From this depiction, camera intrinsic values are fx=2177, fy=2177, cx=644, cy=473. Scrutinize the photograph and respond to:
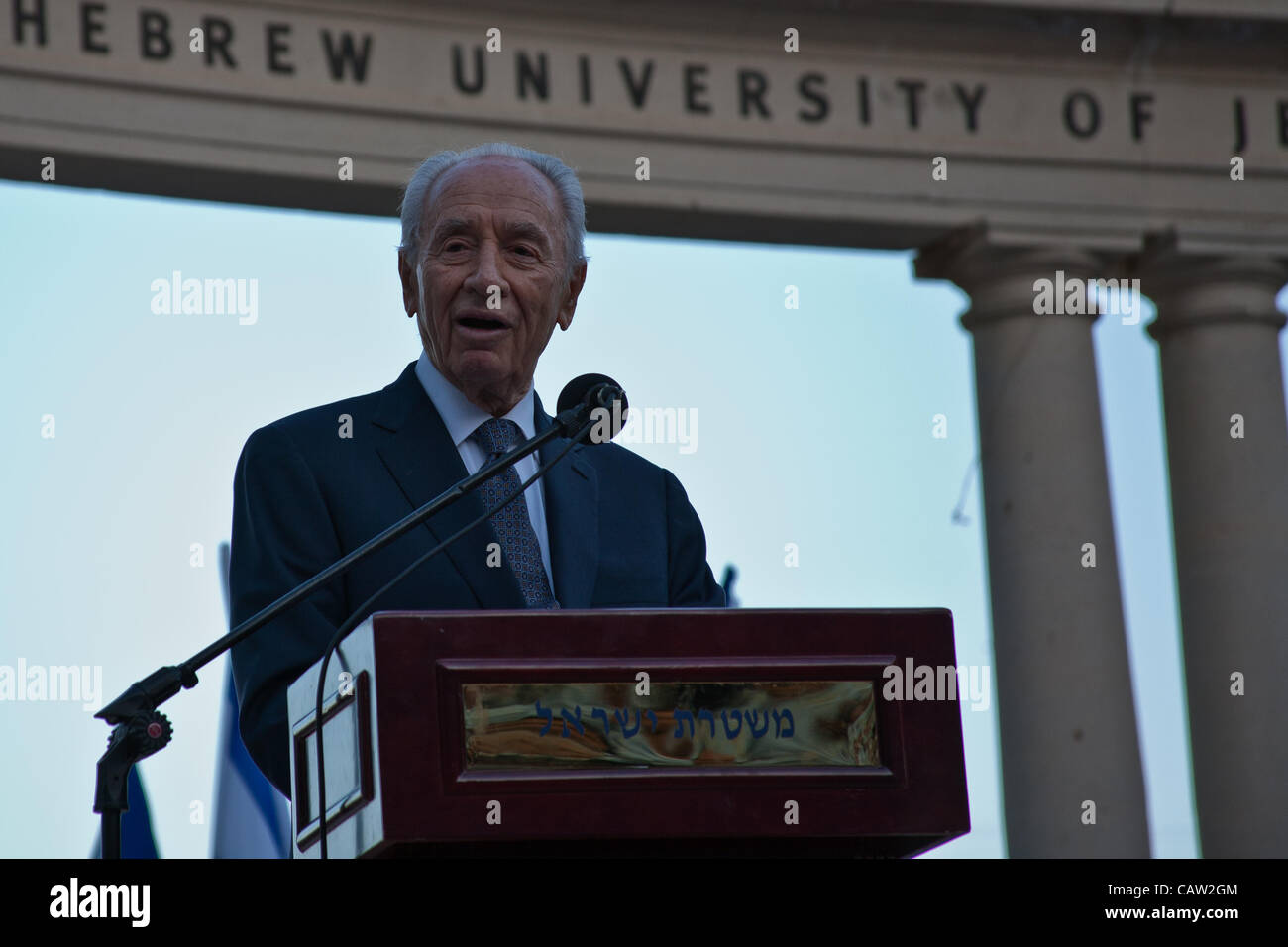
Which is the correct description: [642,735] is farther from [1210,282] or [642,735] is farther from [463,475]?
[1210,282]

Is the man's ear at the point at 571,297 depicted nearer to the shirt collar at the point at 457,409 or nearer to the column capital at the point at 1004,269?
the shirt collar at the point at 457,409

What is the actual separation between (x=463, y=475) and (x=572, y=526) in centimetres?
26

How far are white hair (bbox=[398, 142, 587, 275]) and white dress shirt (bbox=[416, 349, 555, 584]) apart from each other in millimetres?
344

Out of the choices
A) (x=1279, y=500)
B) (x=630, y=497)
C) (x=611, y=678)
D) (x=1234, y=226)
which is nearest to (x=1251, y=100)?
(x=1234, y=226)

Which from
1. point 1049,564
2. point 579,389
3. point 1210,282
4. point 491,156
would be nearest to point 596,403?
point 579,389

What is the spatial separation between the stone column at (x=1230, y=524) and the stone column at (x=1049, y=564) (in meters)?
0.63

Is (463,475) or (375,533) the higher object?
(463,475)

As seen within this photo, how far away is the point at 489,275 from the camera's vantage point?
15.8 ft

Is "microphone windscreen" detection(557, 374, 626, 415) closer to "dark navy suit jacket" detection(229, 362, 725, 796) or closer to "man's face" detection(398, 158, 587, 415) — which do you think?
"dark navy suit jacket" detection(229, 362, 725, 796)

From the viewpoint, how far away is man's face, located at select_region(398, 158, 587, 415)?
482 cm

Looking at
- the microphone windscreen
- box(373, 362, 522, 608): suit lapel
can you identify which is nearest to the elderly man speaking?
box(373, 362, 522, 608): suit lapel
